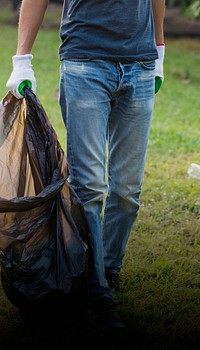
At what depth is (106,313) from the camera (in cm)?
393

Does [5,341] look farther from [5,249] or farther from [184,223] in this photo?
[184,223]

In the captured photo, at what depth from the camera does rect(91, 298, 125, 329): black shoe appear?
12.7ft

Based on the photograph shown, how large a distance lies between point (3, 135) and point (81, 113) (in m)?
0.42

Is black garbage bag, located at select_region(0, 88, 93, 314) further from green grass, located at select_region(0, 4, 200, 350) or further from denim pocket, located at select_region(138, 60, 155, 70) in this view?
denim pocket, located at select_region(138, 60, 155, 70)

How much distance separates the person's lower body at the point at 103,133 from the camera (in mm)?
3852

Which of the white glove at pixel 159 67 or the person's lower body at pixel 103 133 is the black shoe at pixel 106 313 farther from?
the white glove at pixel 159 67

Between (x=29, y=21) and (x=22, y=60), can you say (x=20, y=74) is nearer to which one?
(x=22, y=60)

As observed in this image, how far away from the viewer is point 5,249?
3.76 meters

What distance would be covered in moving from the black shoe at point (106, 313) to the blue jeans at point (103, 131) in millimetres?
39

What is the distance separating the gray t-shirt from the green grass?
4.10 feet

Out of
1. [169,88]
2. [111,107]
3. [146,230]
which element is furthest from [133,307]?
[169,88]

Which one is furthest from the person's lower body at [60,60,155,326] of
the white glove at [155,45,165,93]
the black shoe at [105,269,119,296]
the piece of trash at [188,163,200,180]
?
the piece of trash at [188,163,200,180]

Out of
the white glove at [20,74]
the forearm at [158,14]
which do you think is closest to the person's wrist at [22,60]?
the white glove at [20,74]

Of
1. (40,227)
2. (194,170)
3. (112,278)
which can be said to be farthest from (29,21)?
(194,170)
